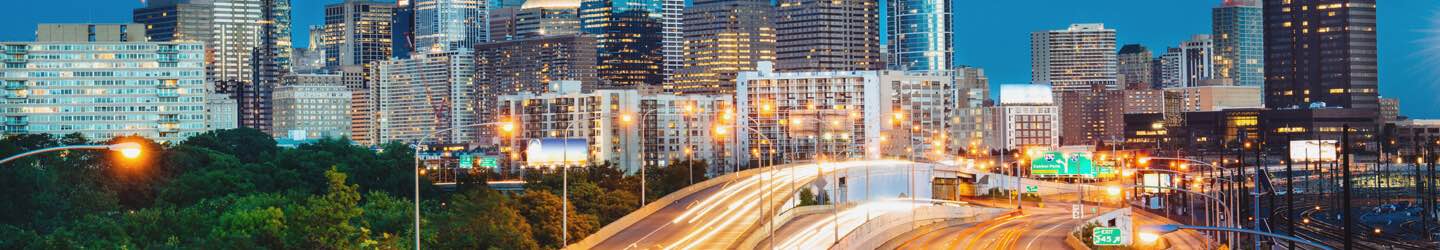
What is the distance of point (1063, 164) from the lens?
126750 mm

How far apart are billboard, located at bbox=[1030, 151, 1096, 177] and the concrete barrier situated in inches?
350

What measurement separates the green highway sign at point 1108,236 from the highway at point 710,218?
15.7 metres

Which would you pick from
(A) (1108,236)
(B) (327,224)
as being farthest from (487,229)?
(A) (1108,236)

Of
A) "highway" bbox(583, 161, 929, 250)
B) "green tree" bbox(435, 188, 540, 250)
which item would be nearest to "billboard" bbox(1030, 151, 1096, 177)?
"highway" bbox(583, 161, 929, 250)

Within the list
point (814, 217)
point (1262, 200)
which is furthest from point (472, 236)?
point (1262, 200)

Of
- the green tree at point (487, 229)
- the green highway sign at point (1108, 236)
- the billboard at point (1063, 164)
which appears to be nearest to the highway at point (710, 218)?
the green tree at point (487, 229)

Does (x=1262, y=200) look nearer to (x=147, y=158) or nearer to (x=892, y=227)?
(x=892, y=227)

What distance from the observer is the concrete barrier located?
94331 millimetres

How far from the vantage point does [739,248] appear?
85.2 metres

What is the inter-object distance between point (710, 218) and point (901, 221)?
20963 millimetres

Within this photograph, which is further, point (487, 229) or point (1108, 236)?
point (1108, 236)

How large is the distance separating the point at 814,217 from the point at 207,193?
1746 inches

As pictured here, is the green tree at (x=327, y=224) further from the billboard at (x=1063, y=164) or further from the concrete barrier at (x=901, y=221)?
the billboard at (x=1063, y=164)

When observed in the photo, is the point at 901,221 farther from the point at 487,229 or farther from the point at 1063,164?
the point at 487,229
